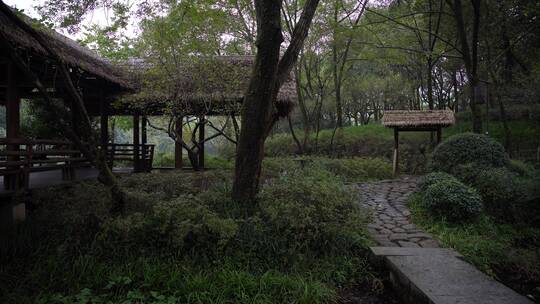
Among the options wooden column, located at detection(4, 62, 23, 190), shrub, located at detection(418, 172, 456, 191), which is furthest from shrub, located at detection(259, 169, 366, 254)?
wooden column, located at detection(4, 62, 23, 190)

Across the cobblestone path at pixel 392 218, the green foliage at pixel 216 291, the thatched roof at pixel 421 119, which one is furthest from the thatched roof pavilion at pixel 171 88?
the green foliage at pixel 216 291

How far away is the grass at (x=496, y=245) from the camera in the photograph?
3.89 meters

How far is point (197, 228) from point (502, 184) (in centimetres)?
537

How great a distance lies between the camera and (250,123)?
4.66m

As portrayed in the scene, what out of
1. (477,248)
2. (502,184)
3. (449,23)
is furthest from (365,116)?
(477,248)

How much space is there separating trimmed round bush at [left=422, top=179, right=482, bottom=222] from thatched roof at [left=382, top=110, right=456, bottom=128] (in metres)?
4.44

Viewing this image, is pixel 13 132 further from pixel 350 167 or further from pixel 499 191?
pixel 499 191

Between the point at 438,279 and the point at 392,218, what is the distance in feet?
8.19

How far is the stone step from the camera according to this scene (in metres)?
2.71

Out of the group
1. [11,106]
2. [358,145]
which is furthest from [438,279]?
[358,145]

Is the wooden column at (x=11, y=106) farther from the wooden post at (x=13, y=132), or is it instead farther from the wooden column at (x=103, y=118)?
the wooden column at (x=103, y=118)

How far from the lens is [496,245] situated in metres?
4.40

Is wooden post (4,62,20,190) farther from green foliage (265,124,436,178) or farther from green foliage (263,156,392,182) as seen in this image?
green foliage (265,124,436,178)

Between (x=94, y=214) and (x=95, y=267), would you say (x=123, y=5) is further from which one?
(x=95, y=267)
